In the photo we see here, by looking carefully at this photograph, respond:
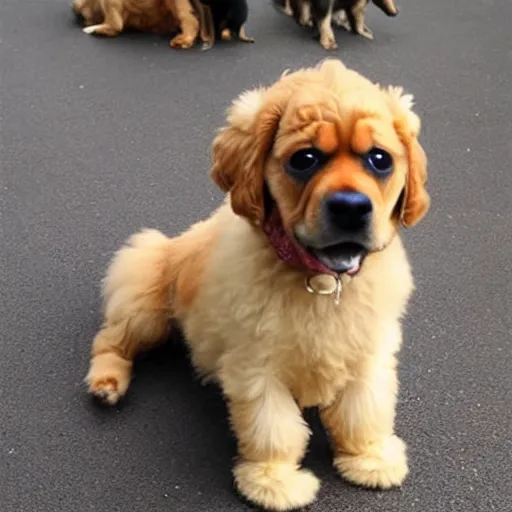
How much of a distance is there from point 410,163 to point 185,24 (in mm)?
2354

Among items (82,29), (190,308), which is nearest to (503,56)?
(82,29)

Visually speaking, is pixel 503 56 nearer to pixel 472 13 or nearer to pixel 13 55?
pixel 472 13

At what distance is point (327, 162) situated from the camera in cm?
125

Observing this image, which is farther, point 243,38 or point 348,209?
point 243,38

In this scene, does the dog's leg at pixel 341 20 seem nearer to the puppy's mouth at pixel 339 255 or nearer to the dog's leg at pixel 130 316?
the dog's leg at pixel 130 316

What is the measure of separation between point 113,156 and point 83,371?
99 cm

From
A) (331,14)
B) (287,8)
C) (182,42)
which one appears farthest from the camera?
(287,8)

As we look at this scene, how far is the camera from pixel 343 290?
1.40 metres

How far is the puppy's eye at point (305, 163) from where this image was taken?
4.08ft

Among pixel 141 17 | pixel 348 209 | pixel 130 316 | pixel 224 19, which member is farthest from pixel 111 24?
pixel 348 209

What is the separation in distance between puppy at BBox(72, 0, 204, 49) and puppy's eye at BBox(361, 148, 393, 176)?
Answer: 232 centimetres

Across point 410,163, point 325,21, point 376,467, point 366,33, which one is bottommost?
point 366,33

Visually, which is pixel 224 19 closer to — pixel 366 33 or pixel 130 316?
pixel 366 33

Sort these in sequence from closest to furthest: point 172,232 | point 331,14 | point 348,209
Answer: point 348,209, point 172,232, point 331,14
